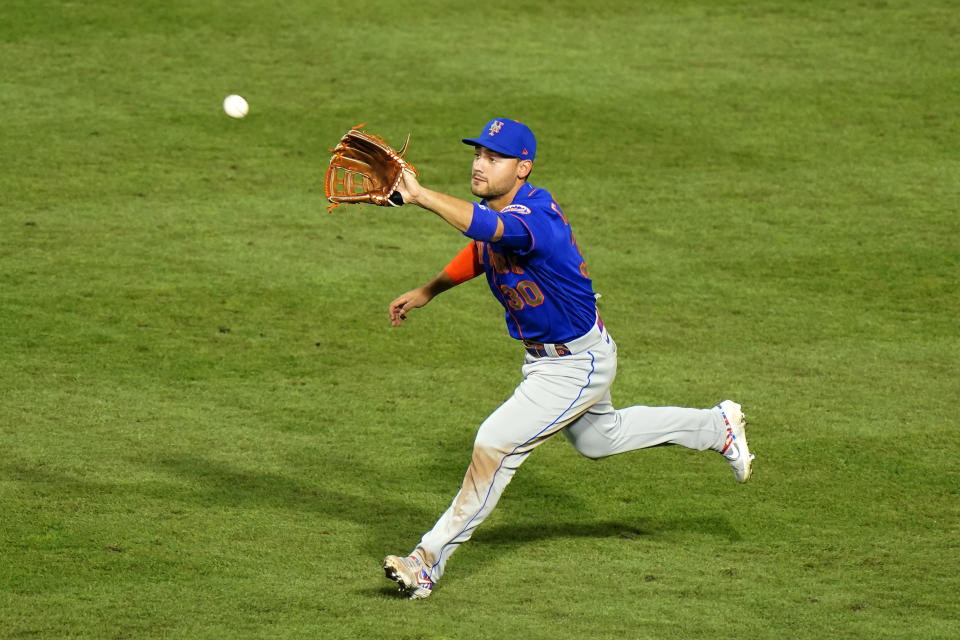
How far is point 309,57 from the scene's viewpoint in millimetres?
13859

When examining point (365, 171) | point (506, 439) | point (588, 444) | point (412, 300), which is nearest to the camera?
point (365, 171)

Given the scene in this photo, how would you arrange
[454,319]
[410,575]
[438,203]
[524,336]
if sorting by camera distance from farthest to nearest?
[454,319]
[524,336]
[410,575]
[438,203]

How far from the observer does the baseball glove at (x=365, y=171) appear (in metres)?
5.18

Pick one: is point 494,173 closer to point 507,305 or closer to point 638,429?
point 507,305

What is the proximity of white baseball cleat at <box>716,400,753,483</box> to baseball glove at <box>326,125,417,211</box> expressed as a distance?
2.11 meters

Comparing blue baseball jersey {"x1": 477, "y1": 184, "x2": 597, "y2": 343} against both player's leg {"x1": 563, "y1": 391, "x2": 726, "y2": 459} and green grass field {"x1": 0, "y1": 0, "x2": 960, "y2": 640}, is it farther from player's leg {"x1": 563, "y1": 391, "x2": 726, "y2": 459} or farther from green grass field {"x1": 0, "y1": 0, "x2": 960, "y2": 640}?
green grass field {"x1": 0, "y1": 0, "x2": 960, "y2": 640}

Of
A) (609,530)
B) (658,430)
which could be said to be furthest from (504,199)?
(609,530)

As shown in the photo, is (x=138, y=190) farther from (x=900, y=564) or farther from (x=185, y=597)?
(x=900, y=564)

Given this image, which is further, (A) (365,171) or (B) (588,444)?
(B) (588,444)

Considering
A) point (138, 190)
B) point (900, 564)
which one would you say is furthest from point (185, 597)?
point (138, 190)

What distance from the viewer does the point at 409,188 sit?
5129 mm

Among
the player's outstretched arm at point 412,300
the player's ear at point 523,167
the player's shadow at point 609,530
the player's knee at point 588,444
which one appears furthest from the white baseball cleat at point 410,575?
the player's ear at point 523,167

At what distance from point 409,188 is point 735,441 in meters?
2.28

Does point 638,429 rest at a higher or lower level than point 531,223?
lower
